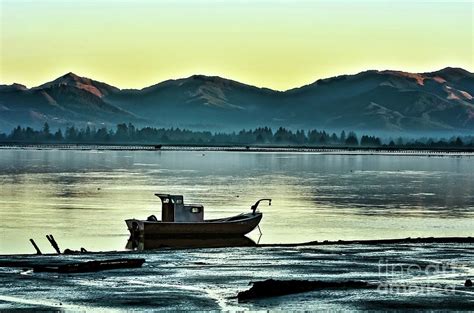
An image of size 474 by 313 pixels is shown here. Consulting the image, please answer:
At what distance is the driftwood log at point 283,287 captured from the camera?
2991cm

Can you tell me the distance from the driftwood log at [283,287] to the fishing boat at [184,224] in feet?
73.7

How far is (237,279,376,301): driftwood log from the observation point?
29.9 metres

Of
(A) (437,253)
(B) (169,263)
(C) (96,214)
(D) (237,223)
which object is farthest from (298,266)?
(C) (96,214)

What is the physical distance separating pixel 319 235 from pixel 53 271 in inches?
1025

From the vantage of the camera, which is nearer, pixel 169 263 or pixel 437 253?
pixel 169 263

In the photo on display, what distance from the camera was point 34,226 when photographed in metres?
63.4

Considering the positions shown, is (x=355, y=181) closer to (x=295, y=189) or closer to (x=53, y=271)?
(x=295, y=189)

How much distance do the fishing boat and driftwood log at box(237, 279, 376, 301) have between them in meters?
22.5

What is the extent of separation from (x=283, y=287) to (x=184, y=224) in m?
23.9

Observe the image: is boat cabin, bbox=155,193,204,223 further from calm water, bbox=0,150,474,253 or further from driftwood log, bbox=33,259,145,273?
driftwood log, bbox=33,259,145,273

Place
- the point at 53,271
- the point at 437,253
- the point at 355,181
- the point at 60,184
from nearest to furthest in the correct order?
the point at 53,271
the point at 437,253
the point at 60,184
the point at 355,181

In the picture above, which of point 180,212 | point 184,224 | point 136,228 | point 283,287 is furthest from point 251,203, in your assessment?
point 283,287

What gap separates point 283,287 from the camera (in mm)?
30531

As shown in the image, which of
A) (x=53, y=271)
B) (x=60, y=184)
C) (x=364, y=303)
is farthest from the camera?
(x=60, y=184)
